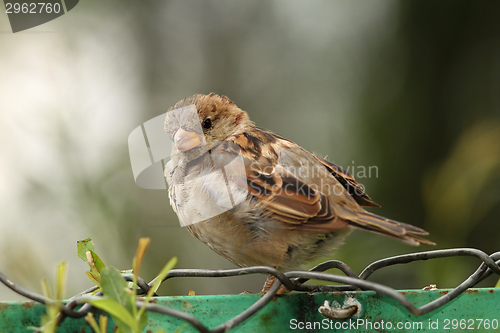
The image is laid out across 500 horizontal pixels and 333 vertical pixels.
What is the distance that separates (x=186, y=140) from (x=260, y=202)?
0.51m

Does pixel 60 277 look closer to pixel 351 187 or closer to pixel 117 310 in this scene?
pixel 117 310

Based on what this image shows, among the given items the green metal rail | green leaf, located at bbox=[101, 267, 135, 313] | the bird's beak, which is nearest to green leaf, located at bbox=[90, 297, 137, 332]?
green leaf, located at bbox=[101, 267, 135, 313]

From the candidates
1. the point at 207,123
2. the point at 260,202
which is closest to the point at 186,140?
the point at 207,123

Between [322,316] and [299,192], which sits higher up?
[299,192]

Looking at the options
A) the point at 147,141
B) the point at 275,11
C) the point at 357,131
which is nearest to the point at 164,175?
the point at 147,141

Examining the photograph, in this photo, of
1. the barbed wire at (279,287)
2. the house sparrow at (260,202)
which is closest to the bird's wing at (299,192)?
the house sparrow at (260,202)

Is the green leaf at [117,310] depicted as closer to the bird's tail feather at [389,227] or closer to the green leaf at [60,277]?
the green leaf at [60,277]

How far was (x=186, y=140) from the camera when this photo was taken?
6.60 feet

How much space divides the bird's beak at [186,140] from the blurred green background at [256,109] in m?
0.94

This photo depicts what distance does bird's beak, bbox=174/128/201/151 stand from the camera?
1.98 meters

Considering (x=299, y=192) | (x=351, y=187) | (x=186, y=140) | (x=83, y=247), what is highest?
(x=186, y=140)

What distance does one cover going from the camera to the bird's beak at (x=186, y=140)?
198 centimetres

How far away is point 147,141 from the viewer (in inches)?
85.1

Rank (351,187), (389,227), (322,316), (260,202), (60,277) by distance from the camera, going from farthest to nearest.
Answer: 1. (351,187)
2. (260,202)
3. (389,227)
4. (322,316)
5. (60,277)
